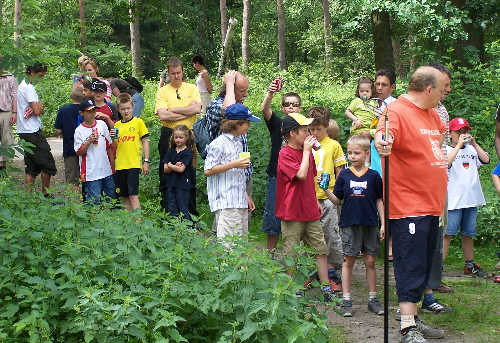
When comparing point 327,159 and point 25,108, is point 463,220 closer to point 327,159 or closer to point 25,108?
point 327,159

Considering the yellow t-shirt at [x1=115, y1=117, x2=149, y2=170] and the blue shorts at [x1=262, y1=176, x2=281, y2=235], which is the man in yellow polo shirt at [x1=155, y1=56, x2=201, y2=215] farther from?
the blue shorts at [x1=262, y1=176, x2=281, y2=235]

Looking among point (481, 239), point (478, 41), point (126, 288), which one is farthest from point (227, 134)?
point (478, 41)

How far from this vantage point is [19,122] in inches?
439

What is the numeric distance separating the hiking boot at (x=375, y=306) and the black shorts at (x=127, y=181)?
3.86 meters

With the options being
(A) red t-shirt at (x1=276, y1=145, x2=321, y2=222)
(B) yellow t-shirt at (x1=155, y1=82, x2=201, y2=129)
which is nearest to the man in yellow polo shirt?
(B) yellow t-shirt at (x1=155, y1=82, x2=201, y2=129)

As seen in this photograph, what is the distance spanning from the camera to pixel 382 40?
54.3 ft

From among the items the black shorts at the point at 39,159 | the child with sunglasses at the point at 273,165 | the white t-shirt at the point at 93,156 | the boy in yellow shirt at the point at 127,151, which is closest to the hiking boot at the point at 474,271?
the child with sunglasses at the point at 273,165

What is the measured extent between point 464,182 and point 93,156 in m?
4.45

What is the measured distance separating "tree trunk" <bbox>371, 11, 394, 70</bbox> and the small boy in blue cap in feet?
32.3

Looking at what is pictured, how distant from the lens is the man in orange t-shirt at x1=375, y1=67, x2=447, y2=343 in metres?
6.05

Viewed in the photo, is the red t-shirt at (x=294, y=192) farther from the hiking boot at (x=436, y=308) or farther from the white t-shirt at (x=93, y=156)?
the white t-shirt at (x=93, y=156)

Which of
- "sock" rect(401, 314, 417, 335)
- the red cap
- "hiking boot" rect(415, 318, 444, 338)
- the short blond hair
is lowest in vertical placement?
"hiking boot" rect(415, 318, 444, 338)

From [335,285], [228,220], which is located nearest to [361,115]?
[335,285]

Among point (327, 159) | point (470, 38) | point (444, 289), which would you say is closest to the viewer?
point (444, 289)
